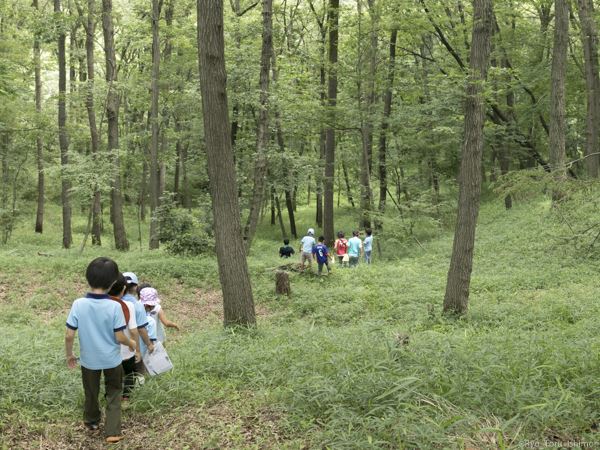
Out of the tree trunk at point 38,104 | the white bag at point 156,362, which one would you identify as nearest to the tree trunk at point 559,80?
the white bag at point 156,362

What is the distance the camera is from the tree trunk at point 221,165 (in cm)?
743

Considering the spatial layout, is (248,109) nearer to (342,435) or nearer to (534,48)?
(534,48)

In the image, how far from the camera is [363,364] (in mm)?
5293

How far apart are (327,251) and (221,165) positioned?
24.0 feet

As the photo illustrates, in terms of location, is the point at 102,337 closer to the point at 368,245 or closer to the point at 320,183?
the point at 368,245

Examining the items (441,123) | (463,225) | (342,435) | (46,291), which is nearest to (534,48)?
(441,123)

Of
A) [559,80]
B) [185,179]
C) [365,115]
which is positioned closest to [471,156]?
[559,80]

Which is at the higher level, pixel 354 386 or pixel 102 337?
pixel 102 337

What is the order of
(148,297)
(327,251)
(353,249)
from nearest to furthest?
(148,297) < (327,251) < (353,249)

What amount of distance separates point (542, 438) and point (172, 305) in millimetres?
9850

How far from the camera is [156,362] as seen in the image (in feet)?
17.4

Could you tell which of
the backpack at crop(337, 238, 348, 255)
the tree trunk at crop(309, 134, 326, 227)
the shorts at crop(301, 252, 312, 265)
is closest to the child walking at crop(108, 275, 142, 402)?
the shorts at crop(301, 252, 312, 265)

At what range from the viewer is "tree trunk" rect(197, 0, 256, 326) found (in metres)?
7.43

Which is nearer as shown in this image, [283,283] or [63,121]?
[283,283]
